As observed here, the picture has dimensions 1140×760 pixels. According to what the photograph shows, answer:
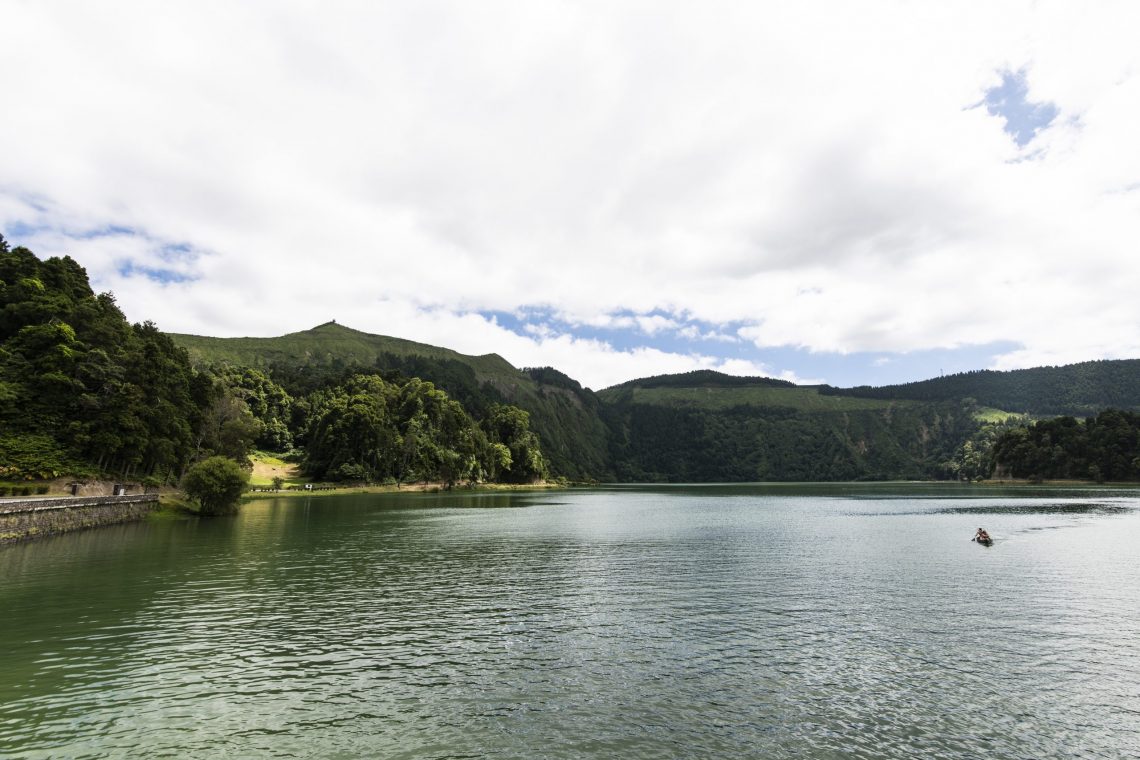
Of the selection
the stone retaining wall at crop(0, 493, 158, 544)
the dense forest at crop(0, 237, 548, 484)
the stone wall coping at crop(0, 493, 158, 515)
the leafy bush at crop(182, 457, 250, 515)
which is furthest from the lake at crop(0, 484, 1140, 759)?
the leafy bush at crop(182, 457, 250, 515)

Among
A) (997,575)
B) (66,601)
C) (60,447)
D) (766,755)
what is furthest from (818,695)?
(60,447)

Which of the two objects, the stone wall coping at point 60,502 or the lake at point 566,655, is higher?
the stone wall coping at point 60,502

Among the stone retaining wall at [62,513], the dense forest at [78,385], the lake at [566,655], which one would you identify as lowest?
the lake at [566,655]

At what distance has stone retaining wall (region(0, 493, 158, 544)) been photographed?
58375mm

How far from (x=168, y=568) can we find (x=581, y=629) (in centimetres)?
3700

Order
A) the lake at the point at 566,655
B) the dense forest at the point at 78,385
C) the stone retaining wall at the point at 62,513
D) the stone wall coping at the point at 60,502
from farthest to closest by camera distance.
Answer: the dense forest at the point at 78,385 < the stone wall coping at the point at 60,502 < the stone retaining wall at the point at 62,513 < the lake at the point at 566,655

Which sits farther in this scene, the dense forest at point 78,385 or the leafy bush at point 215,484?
the leafy bush at point 215,484

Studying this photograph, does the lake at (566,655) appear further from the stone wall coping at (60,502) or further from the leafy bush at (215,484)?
the leafy bush at (215,484)

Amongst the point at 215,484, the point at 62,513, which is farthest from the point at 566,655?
the point at 215,484

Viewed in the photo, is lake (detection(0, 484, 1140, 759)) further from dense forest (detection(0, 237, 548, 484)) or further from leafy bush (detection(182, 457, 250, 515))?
leafy bush (detection(182, 457, 250, 515))

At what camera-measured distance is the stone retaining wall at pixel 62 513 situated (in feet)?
192

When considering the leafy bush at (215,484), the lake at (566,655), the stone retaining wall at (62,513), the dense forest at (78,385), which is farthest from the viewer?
the leafy bush at (215,484)

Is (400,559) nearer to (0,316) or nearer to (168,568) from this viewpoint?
(168,568)

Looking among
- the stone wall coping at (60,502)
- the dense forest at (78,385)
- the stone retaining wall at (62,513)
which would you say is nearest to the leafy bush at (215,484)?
the stone retaining wall at (62,513)
